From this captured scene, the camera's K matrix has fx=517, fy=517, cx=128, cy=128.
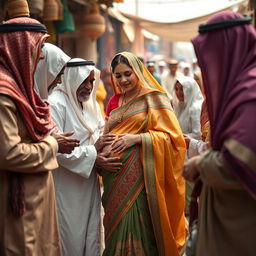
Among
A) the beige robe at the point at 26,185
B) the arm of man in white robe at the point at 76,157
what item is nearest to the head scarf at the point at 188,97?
the arm of man in white robe at the point at 76,157

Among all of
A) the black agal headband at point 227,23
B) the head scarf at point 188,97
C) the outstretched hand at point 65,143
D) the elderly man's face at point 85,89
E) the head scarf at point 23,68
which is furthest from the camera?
the head scarf at point 188,97

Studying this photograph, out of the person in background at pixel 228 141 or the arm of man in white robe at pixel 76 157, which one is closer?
the person in background at pixel 228 141

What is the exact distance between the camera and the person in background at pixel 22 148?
2.85 meters

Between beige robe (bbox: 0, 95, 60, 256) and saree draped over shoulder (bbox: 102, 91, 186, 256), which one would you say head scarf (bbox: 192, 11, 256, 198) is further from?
saree draped over shoulder (bbox: 102, 91, 186, 256)

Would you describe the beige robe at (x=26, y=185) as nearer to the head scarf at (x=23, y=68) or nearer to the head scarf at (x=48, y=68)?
the head scarf at (x=23, y=68)

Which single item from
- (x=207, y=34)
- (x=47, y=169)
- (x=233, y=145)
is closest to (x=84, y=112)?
(x=47, y=169)

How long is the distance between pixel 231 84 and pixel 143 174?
1558 millimetres

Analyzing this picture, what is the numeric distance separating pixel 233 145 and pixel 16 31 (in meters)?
1.44

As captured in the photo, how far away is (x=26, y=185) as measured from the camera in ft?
9.85

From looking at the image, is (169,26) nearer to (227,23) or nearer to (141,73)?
(141,73)

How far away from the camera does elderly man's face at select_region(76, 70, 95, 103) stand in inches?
165

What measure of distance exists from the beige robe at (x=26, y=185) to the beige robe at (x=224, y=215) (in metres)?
0.95

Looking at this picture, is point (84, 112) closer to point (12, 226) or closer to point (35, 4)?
point (12, 226)

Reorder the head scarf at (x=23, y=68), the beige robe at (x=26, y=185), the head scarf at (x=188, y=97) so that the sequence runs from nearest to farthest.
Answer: the beige robe at (x=26, y=185)
the head scarf at (x=23, y=68)
the head scarf at (x=188, y=97)
